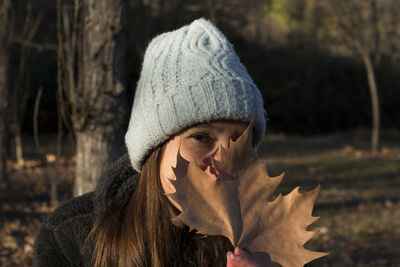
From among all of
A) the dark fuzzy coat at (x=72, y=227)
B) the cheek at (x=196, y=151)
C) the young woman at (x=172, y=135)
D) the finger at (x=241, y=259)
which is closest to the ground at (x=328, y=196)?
the young woman at (x=172, y=135)

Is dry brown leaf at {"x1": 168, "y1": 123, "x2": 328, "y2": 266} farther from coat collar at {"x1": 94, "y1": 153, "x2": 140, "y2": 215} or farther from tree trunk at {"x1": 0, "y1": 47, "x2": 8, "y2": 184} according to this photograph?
tree trunk at {"x1": 0, "y1": 47, "x2": 8, "y2": 184}

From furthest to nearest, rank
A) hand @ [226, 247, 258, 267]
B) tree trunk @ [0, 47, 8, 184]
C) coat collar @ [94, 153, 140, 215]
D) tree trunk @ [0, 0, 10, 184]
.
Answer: tree trunk @ [0, 47, 8, 184], tree trunk @ [0, 0, 10, 184], coat collar @ [94, 153, 140, 215], hand @ [226, 247, 258, 267]

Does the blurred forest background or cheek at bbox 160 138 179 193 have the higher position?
cheek at bbox 160 138 179 193

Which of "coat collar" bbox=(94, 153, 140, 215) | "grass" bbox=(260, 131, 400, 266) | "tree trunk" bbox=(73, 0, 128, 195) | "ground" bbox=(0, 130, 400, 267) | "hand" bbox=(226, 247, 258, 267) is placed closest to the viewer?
"hand" bbox=(226, 247, 258, 267)

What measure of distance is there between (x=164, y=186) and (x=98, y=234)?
1.16ft

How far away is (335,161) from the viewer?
11953 millimetres

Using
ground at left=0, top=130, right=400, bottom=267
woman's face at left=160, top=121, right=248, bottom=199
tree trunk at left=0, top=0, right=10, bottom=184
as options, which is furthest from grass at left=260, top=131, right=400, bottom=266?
tree trunk at left=0, top=0, right=10, bottom=184

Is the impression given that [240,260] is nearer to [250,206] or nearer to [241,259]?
[241,259]

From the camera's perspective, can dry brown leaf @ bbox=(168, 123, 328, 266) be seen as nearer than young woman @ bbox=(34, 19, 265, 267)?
Yes

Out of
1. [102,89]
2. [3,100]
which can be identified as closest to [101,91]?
[102,89]

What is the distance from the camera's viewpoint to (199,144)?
5.59ft

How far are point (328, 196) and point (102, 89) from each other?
Answer: 585 cm

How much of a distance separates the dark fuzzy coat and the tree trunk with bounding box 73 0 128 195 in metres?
1.38

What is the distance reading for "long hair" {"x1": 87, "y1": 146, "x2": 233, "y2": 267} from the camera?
1.76 metres
